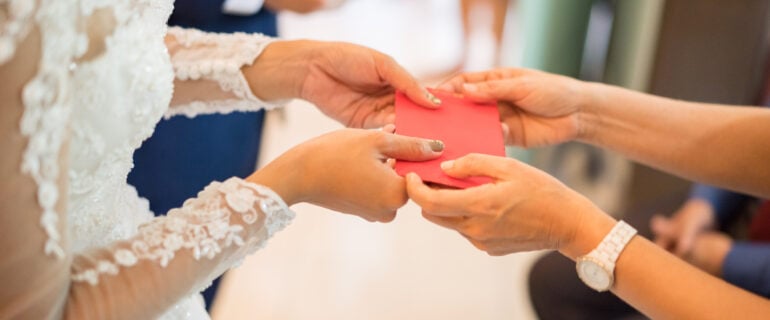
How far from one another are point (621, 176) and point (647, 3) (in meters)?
0.60

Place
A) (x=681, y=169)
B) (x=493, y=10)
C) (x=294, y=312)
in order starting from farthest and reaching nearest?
(x=493, y=10), (x=294, y=312), (x=681, y=169)

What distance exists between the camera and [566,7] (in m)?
2.50

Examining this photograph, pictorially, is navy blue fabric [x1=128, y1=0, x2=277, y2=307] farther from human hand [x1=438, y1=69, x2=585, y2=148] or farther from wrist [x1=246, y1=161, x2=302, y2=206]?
wrist [x1=246, y1=161, x2=302, y2=206]

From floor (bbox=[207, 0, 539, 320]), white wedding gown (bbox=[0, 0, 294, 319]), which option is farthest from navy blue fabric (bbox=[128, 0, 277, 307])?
white wedding gown (bbox=[0, 0, 294, 319])

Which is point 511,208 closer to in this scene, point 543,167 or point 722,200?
point 722,200

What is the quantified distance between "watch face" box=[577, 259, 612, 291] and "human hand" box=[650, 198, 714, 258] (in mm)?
Result: 625

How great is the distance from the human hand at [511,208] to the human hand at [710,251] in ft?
2.02

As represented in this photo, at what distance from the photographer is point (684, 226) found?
1608 mm

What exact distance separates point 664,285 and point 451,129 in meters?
0.38

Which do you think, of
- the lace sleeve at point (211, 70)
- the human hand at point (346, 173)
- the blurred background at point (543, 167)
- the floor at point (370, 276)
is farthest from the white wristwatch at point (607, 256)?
the floor at point (370, 276)

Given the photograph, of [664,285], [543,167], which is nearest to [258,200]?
[664,285]

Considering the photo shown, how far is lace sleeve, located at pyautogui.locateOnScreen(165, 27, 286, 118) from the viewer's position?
1.29 metres

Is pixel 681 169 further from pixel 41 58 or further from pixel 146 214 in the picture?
pixel 41 58

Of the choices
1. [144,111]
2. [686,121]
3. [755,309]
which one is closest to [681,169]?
[686,121]
